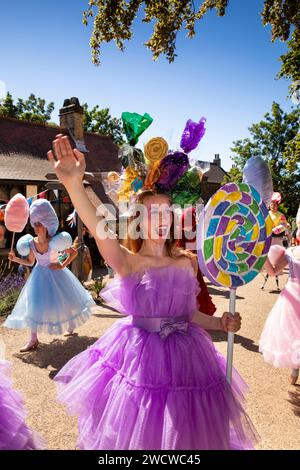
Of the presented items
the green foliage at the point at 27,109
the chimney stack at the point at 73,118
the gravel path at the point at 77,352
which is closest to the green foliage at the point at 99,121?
the green foliage at the point at 27,109

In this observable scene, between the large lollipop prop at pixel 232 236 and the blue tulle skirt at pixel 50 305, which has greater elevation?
the large lollipop prop at pixel 232 236

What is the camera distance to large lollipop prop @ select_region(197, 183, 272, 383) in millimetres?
2299

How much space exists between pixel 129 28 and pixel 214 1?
2.07m

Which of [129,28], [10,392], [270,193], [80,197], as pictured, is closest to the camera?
[80,197]

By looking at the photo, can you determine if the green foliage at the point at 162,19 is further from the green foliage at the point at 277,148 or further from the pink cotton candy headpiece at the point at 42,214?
the green foliage at the point at 277,148

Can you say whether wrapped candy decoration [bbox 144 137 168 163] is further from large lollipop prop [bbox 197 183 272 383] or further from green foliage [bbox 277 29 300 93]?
green foliage [bbox 277 29 300 93]

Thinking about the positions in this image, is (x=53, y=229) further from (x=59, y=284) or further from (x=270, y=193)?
(x=270, y=193)

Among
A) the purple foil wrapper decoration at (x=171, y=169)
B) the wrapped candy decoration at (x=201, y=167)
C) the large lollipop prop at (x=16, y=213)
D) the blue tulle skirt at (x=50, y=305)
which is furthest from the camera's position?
the blue tulle skirt at (x=50, y=305)

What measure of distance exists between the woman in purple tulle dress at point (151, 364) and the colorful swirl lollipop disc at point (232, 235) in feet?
0.67

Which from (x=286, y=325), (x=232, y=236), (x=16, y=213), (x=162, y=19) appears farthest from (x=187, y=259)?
(x=162, y=19)

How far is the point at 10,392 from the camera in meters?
2.41

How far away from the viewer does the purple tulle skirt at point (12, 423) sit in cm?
213

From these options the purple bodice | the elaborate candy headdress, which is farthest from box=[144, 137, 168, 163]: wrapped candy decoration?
the purple bodice

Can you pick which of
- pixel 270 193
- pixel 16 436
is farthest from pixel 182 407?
pixel 270 193
